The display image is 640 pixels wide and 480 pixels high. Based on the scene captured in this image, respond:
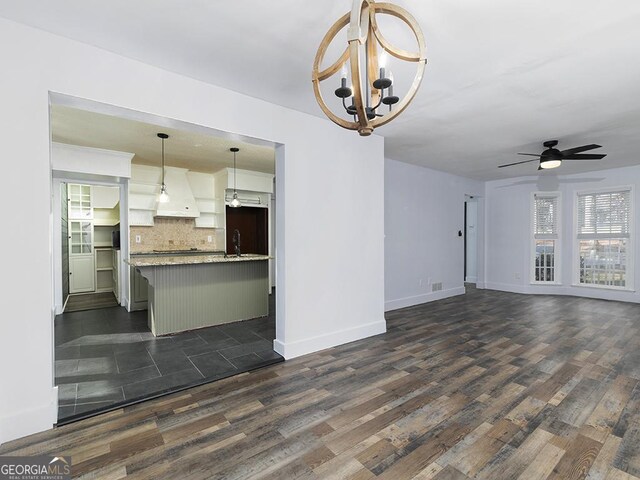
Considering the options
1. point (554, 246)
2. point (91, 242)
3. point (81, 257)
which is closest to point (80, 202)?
point (91, 242)

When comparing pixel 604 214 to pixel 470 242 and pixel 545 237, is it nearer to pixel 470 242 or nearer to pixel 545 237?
pixel 545 237

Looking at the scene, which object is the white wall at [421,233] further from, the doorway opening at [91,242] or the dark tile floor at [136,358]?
the doorway opening at [91,242]

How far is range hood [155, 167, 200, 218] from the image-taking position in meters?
6.09

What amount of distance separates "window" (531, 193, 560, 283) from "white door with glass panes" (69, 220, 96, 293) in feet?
32.0

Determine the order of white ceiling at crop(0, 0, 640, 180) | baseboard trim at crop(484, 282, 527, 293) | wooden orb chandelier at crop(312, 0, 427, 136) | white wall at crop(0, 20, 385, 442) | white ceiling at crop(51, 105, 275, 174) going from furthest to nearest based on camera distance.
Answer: baseboard trim at crop(484, 282, 527, 293) → white ceiling at crop(51, 105, 275, 174) → white wall at crop(0, 20, 385, 442) → white ceiling at crop(0, 0, 640, 180) → wooden orb chandelier at crop(312, 0, 427, 136)

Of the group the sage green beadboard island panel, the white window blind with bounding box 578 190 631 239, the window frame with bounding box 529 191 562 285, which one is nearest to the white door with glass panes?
the sage green beadboard island panel

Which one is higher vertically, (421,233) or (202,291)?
(421,233)

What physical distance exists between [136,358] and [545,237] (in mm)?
7886

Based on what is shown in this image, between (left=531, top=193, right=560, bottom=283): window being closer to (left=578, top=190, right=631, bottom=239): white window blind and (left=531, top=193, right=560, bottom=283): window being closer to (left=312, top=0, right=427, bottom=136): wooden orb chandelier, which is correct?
(left=578, top=190, right=631, bottom=239): white window blind

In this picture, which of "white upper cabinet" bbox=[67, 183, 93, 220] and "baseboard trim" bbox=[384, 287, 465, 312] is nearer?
"baseboard trim" bbox=[384, 287, 465, 312]

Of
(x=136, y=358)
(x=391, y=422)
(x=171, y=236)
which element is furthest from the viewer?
(x=171, y=236)

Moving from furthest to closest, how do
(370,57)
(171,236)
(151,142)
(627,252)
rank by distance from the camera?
(171,236)
(627,252)
(151,142)
(370,57)

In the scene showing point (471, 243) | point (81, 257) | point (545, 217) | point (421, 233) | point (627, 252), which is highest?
point (545, 217)

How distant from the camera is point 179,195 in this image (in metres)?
6.25
